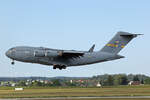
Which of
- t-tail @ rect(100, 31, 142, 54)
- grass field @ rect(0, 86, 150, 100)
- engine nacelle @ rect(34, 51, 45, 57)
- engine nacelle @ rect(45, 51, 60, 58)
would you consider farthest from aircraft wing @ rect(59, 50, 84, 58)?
grass field @ rect(0, 86, 150, 100)

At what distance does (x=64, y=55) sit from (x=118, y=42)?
345 inches

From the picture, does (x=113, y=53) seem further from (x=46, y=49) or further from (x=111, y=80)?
(x=111, y=80)

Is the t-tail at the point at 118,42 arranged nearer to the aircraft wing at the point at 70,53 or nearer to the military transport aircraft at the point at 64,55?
the military transport aircraft at the point at 64,55

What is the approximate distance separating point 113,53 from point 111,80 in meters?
95.8

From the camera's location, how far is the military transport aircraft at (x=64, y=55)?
5175cm

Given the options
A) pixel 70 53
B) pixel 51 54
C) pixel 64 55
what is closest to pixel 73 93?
pixel 64 55

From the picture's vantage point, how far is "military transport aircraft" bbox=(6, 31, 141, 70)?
51750mm

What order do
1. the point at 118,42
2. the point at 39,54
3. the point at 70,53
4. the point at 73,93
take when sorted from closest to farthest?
the point at 39,54 < the point at 70,53 < the point at 118,42 < the point at 73,93

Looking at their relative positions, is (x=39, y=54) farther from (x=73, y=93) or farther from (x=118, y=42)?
(x=73, y=93)

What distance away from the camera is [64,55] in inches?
2126

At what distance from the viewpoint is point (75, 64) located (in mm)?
54812

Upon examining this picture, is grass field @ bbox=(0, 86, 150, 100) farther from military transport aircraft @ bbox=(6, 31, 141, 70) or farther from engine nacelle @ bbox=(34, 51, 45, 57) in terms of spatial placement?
engine nacelle @ bbox=(34, 51, 45, 57)

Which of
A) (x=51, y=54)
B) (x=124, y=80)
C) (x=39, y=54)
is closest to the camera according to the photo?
(x=39, y=54)

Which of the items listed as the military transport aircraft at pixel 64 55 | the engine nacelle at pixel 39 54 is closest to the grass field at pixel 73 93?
the military transport aircraft at pixel 64 55
